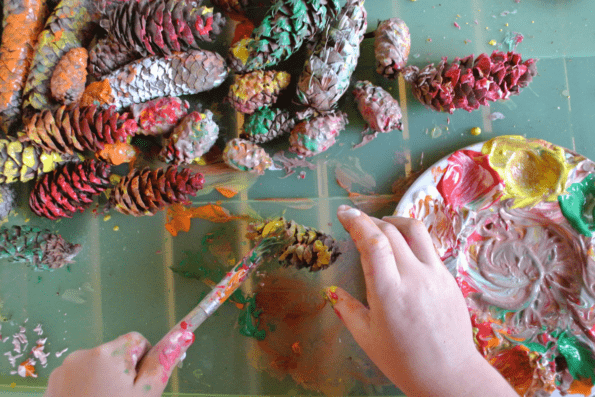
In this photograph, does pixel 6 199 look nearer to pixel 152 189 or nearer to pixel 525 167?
pixel 152 189

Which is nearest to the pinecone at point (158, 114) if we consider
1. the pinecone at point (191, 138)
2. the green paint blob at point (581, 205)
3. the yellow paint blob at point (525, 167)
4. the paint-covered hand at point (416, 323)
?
the pinecone at point (191, 138)

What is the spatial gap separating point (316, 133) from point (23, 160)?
51cm

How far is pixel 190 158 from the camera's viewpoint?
26.2 inches

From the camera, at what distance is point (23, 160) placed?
0.65 meters

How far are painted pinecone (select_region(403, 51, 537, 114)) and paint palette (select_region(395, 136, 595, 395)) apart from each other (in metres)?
0.08

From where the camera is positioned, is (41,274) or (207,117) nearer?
(207,117)

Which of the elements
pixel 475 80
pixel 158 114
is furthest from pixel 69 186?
pixel 475 80

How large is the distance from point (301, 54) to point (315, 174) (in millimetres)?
223

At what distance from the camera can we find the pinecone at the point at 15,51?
25.7 inches

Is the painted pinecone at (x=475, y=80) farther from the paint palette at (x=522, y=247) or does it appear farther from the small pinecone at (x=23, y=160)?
the small pinecone at (x=23, y=160)

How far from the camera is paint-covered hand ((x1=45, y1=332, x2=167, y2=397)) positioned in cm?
52

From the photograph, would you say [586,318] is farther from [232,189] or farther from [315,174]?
[232,189]

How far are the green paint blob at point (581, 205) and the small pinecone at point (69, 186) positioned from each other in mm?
794

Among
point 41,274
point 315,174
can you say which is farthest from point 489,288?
point 41,274
